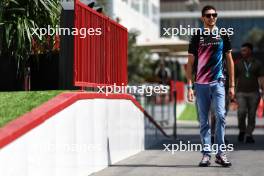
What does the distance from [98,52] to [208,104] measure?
5.32 feet

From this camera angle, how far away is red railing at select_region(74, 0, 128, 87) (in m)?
10.2

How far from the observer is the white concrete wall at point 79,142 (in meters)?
7.18

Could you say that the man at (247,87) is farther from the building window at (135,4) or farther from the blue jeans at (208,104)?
the building window at (135,4)

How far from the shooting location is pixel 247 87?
52.8 ft

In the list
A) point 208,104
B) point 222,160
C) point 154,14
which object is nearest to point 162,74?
point 208,104

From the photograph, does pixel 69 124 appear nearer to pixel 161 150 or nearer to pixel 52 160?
pixel 52 160

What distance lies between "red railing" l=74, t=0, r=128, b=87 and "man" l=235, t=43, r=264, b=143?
2879 millimetres

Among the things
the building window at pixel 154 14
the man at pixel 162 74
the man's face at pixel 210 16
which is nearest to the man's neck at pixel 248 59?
the man's face at pixel 210 16

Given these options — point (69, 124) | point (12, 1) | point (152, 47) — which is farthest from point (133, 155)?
point (152, 47)

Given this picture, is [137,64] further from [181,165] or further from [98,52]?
[181,165]

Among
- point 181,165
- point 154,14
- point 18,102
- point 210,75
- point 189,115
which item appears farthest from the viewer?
point 154,14

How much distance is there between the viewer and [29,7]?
1158cm

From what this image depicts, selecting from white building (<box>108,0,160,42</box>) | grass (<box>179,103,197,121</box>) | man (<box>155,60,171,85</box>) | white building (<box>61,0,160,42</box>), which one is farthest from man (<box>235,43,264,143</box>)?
white building (<box>108,0,160,42</box>)

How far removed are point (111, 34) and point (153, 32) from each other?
2374 inches
